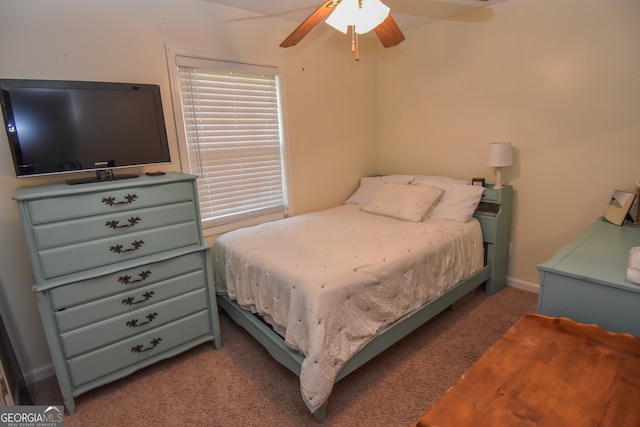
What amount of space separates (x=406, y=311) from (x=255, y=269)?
0.99m

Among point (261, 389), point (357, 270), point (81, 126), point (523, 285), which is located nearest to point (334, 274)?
point (357, 270)

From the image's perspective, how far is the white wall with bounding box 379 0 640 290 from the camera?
91.6 inches

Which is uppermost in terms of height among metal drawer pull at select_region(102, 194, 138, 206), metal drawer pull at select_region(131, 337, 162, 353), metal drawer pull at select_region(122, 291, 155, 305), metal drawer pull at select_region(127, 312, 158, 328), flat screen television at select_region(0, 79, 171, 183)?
flat screen television at select_region(0, 79, 171, 183)

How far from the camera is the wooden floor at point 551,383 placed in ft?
3.22

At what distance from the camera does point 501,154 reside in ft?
8.77

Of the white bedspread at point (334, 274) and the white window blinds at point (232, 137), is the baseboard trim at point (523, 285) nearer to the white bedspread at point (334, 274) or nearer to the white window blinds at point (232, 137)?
the white bedspread at point (334, 274)

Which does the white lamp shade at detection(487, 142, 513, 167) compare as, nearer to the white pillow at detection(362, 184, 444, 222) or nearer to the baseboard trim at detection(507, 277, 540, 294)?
the white pillow at detection(362, 184, 444, 222)

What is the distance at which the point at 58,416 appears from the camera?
5.19 ft

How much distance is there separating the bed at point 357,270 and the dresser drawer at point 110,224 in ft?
1.58

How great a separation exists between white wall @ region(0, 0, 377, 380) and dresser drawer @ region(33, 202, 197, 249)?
20.4 inches

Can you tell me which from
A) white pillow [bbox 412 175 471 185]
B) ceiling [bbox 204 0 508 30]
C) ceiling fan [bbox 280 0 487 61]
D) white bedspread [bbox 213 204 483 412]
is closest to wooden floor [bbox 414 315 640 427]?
white bedspread [bbox 213 204 483 412]

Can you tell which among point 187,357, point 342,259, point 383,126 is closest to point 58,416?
point 187,357

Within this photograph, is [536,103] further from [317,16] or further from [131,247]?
[131,247]

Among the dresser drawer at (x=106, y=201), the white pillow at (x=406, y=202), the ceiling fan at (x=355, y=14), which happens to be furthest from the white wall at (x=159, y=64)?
the ceiling fan at (x=355, y=14)
